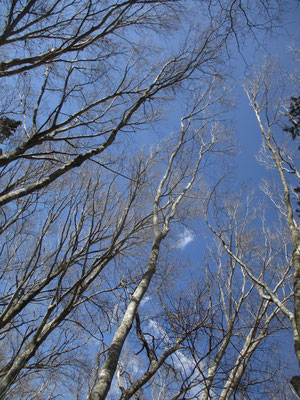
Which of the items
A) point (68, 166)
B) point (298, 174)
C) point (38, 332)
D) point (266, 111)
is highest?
point (266, 111)

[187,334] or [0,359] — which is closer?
[187,334]

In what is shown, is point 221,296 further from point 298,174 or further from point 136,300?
point 136,300

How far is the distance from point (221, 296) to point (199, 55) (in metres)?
5.59

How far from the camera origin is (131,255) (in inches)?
245

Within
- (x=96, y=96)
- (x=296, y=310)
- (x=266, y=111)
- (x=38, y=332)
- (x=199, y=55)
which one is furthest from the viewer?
(x=266, y=111)

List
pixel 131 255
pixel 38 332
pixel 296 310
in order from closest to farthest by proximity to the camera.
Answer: pixel 38 332 < pixel 296 310 < pixel 131 255

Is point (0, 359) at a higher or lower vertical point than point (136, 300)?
lower

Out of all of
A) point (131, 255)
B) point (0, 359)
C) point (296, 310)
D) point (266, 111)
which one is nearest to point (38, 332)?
point (296, 310)

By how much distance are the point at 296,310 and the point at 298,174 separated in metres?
3.83

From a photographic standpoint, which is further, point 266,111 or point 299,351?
point 266,111

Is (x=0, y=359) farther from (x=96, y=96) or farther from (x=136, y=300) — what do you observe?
(x=96, y=96)

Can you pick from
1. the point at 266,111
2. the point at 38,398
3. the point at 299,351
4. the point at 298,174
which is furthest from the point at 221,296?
the point at 38,398

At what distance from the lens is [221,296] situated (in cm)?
648

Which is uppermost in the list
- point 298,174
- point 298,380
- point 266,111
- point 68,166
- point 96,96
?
point 266,111
